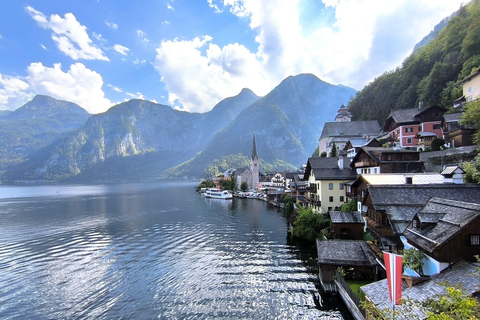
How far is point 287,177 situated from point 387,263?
87.0 metres

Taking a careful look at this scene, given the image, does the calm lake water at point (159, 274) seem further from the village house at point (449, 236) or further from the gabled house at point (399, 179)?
the gabled house at point (399, 179)

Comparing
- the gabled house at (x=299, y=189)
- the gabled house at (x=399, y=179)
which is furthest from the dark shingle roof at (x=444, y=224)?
the gabled house at (x=299, y=189)

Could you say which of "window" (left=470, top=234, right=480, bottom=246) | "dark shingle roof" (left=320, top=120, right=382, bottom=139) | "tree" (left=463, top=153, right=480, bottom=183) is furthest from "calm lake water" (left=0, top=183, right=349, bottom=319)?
"dark shingle roof" (left=320, top=120, right=382, bottom=139)

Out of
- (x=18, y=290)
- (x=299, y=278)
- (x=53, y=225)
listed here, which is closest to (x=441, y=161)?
(x=299, y=278)

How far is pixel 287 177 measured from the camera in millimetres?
97000

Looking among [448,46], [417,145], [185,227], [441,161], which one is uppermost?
[448,46]

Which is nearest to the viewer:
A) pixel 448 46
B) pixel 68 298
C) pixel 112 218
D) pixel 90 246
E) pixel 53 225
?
pixel 68 298

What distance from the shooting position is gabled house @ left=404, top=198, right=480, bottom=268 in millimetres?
13750

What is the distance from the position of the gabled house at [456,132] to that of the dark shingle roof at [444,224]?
3018 centimetres

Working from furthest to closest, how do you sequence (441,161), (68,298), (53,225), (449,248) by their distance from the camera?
(53,225)
(441,161)
(68,298)
(449,248)

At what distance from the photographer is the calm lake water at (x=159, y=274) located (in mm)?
20734

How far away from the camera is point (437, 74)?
219ft

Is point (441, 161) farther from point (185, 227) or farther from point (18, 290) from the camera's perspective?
point (18, 290)

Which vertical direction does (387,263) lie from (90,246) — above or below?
above
